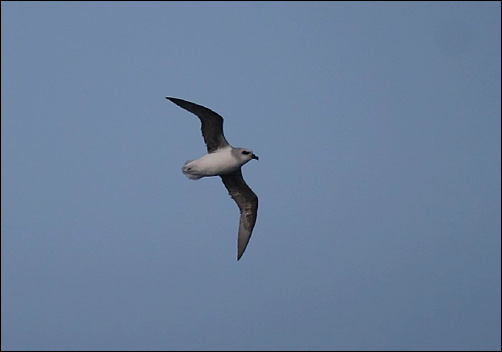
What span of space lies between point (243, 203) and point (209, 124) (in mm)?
5350

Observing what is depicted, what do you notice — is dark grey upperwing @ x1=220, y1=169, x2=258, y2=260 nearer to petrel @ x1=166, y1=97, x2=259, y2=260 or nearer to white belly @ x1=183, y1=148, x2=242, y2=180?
petrel @ x1=166, y1=97, x2=259, y2=260

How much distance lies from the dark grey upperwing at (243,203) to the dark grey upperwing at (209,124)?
8.11ft

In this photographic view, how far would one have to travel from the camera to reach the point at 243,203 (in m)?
35.5

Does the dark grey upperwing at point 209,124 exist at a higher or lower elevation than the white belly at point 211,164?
higher

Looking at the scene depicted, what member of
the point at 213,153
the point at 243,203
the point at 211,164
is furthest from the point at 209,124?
the point at 243,203

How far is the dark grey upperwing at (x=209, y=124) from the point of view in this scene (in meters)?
30.4

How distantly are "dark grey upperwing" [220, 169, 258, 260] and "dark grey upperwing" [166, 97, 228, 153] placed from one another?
2471 millimetres

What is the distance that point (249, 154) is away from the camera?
31.3 meters

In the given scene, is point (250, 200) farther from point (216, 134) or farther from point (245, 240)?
point (216, 134)

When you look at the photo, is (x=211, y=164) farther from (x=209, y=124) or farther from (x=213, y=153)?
(x=209, y=124)

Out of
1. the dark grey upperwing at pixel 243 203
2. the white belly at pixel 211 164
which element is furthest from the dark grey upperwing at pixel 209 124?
the dark grey upperwing at pixel 243 203

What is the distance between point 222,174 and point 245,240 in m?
4.71

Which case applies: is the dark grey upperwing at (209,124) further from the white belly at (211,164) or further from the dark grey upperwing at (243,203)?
the dark grey upperwing at (243,203)

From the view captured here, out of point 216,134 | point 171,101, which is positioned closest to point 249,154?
point 216,134
